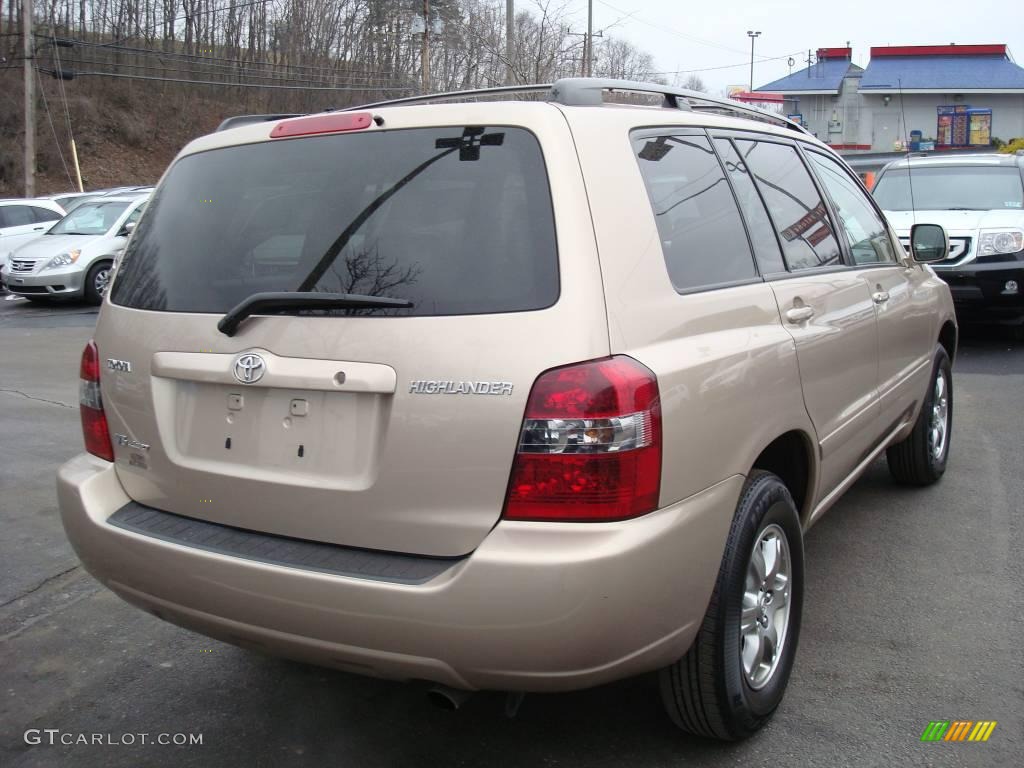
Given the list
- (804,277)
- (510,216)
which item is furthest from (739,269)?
(510,216)

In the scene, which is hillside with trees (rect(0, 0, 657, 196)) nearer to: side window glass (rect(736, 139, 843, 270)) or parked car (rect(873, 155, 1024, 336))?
parked car (rect(873, 155, 1024, 336))

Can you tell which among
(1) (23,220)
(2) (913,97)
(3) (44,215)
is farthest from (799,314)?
(2) (913,97)

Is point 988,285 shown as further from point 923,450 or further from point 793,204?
point 793,204

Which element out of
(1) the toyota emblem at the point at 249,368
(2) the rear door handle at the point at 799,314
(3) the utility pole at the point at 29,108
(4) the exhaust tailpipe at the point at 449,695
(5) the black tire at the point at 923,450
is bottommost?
(4) the exhaust tailpipe at the point at 449,695

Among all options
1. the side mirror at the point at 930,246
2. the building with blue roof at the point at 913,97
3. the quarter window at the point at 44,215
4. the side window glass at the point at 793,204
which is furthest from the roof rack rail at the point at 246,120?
the building with blue roof at the point at 913,97

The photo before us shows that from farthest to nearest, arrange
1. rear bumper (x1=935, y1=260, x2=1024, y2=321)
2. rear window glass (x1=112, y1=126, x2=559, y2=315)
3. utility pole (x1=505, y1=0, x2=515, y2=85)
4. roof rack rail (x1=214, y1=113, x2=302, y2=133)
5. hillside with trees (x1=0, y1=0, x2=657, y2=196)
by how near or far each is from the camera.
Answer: hillside with trees (x1=0, y1=0, x2=657, y2=196), utility pole (x1=505, y1=0, x2=515, y2=85), rear bumper (x1=935, y1=260, x2=1024, y2=321), roof rack rail (x1=214, y1=113, x2=302, y2=133), rear window glass (x1=112, y1=126, x2=559, y2=315)

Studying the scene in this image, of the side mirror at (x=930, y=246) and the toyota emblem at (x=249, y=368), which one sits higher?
the side mirror at (x=930, y=246)

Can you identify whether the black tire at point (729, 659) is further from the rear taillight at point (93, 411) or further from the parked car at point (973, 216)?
the parked car at point (973, 216)

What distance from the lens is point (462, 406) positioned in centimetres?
227

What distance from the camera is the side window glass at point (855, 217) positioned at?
13.7ft

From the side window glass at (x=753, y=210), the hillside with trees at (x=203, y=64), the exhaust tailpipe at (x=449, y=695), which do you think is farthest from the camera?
the hillside with trees at (x=203, y=64)

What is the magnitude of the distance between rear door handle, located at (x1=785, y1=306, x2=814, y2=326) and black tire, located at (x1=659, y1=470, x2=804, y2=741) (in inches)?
21.5

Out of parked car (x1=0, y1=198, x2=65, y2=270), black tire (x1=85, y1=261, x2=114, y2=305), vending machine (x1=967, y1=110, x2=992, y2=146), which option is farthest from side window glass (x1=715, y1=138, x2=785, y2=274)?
vending machine (x1=967, y1=110, x2=992, y2=146)

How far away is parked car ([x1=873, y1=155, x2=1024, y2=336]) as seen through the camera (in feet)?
30.3
